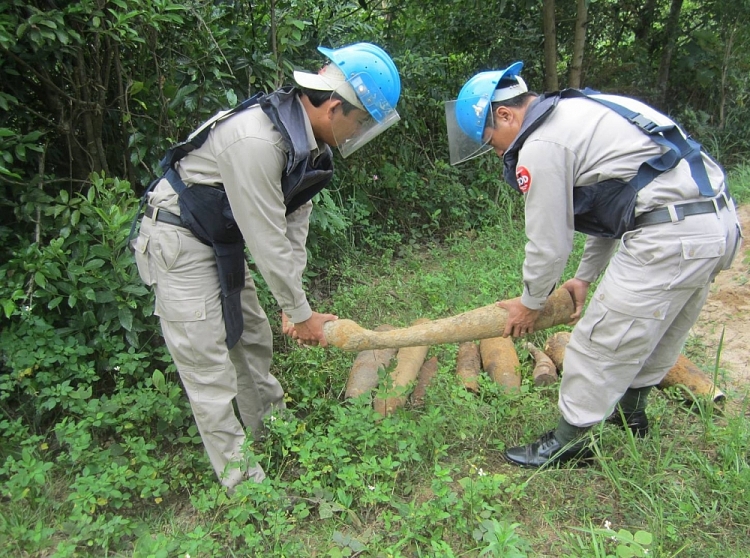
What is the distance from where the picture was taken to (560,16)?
6750 mm

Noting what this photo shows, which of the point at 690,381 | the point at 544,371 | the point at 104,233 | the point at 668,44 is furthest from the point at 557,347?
the point at 668,44

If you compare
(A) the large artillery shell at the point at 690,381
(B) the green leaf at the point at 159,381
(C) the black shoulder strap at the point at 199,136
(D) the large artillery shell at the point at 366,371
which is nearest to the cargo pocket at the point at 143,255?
(C) the black shoulder strap at the point at 199,136

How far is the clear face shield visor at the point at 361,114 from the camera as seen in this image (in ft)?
7.18

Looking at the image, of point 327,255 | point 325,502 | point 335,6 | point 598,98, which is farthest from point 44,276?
point 335,6

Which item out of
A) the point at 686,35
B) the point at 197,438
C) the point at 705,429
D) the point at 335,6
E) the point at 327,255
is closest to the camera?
the point at 705,429

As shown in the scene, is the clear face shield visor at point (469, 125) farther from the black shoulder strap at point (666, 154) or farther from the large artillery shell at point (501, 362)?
the large artillery shell at point (501, 362)

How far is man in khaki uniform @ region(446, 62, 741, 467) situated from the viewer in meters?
2.10

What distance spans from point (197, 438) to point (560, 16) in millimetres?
6542

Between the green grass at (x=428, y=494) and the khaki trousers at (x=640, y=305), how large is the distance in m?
0.23

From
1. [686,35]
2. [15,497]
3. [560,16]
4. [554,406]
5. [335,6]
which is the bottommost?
[554,406]

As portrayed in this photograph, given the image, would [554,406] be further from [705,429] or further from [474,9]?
[474,9]

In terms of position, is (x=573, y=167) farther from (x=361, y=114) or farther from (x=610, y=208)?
(x=361, y=114)

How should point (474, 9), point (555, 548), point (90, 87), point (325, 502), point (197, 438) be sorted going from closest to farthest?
point (555, 548) → point (325, 502) → point (197, 438) → point (90, 87) → point (474, 9)

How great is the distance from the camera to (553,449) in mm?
2559
